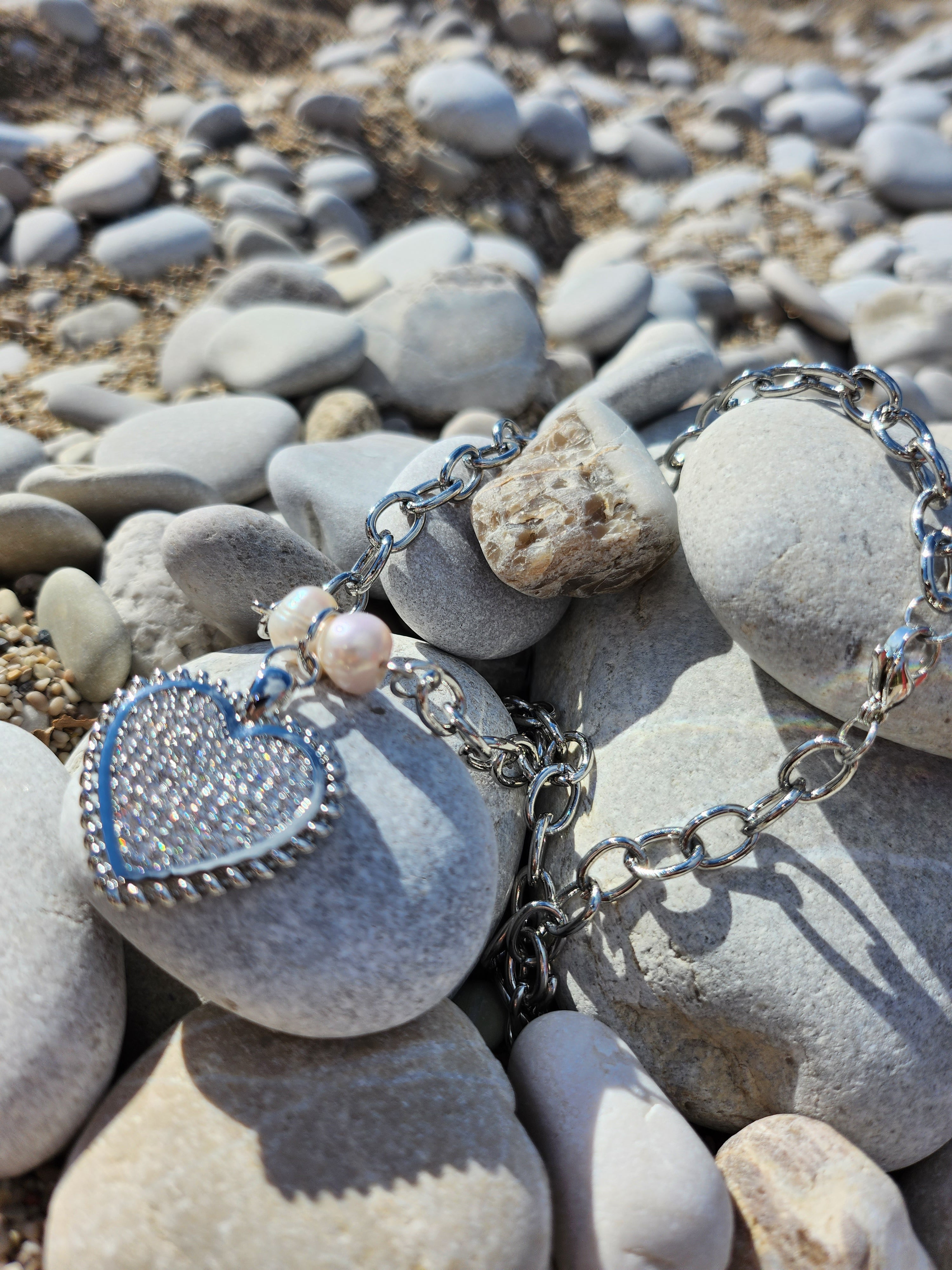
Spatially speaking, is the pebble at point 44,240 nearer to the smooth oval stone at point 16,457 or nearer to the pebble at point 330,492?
the smooth oval stone at point 16,457

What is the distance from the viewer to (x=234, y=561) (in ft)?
6.86

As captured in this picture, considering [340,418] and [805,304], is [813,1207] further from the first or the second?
[805,304]

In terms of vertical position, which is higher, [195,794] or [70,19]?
Result: [70,19]

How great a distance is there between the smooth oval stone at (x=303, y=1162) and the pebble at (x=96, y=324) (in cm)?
326

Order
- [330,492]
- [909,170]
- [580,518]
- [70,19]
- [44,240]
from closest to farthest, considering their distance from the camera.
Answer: [580,518]
[330,492]
[44,240]
[70,19]
[909,170]

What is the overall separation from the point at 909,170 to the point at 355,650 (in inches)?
258

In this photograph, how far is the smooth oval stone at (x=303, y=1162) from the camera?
1402mm

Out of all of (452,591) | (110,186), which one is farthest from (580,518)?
(110,186)

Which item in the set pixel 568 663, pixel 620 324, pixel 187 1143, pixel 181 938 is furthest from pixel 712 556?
pixel 620 324

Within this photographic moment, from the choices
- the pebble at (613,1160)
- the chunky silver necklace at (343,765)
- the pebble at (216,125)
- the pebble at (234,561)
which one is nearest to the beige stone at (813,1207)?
the pebble at (613,1160)

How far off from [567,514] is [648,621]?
0.39 meters

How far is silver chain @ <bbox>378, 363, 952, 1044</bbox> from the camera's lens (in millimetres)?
1832

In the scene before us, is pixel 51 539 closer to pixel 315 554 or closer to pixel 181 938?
pixel 315 554

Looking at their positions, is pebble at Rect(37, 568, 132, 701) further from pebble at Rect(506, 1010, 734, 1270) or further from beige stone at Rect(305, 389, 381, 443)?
pebble at Rect(506, 1010, 734, 1270)
